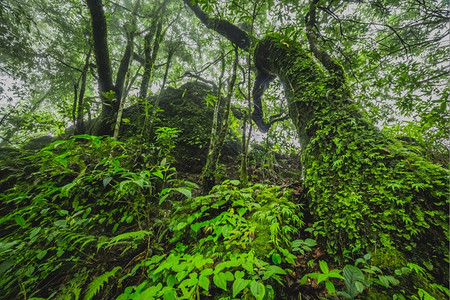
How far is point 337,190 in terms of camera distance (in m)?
1.90

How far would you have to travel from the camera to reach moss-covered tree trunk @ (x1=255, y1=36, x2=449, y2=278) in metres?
1.34

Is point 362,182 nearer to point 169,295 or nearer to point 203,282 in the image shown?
point 203,282

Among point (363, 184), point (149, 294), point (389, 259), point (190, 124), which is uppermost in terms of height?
point (190, 124)

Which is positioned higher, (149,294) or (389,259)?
(389,259)

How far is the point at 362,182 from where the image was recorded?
1769 mm

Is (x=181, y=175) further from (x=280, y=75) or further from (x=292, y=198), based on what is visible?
(x=280, y=75)

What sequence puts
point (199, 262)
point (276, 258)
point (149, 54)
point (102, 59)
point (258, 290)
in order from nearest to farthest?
point (258, 290) → point (199, 262) → point (276, 258) → point (149, 54) → point (102, 59)

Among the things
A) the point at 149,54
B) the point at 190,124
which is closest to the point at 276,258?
the point at 190,124

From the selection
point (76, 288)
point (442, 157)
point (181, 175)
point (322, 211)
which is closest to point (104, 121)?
point (181, 175)

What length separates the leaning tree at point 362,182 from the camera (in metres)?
1.34

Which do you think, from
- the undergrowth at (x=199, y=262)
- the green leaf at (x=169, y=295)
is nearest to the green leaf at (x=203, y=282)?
the undergrowth at (x=199, y=262)

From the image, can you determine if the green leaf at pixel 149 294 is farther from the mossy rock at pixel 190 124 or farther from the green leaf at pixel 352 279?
the mossy rock at pixel 190 124

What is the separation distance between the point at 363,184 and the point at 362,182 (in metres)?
0.02

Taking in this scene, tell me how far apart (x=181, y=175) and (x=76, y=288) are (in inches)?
99.7
